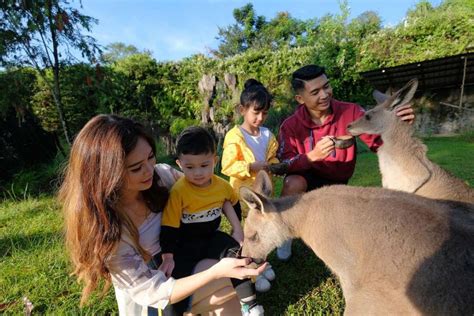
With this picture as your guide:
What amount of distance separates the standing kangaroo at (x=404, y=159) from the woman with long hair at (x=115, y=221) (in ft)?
6.16

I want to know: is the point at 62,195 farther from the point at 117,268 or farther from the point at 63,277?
the point at 63,277

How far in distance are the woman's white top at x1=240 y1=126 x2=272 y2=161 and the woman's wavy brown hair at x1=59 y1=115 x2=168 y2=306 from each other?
162 cm

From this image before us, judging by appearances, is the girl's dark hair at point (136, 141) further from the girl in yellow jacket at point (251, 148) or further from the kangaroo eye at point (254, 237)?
the girl in yellow jacket at point (251, 148)

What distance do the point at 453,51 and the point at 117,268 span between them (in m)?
12.3

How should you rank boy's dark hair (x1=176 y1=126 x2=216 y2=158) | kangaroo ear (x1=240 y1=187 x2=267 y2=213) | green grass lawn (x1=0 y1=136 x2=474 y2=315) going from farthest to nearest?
1. green grass lawn (x1=0 y1=136 x2=474 y2=315)
2. boy's dark hair (x1=176 y1=126 x2=216 y2=158)
3. kangaroo ear (x1=240 y1=187 x2=267 y2=213)

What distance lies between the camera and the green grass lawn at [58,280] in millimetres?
2643

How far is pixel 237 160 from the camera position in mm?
3143

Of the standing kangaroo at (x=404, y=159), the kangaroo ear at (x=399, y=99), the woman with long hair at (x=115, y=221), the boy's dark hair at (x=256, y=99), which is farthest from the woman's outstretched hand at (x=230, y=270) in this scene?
the kangaroo ear at (x=399, y=99)

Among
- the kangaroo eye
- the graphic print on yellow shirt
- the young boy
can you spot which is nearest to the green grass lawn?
the young boy

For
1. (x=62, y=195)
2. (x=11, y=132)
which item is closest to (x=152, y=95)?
(x=11, y=132)

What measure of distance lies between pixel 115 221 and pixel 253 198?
2.84 ft

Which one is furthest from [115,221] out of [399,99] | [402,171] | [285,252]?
[399,99]

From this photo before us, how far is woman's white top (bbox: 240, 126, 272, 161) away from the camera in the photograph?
335cm

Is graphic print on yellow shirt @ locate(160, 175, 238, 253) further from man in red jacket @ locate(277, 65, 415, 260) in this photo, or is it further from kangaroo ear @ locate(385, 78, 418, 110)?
kangaroo ear @ locate(385, 78, 418, 110)
